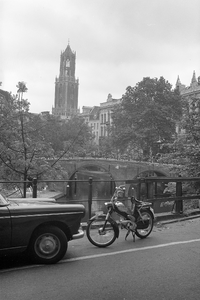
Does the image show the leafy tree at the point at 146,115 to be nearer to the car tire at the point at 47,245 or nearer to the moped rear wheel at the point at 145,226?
the moped rear wheel at the point at 145,226

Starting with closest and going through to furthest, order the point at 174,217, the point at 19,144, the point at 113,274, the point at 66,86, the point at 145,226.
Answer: the point at 113,274, the point at 145,226, the point at 174,217, the point at 19,144, the point at 66,86

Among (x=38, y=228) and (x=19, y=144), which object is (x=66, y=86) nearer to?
(x=19, y=144)

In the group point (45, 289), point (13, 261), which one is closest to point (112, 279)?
point (45, 289)

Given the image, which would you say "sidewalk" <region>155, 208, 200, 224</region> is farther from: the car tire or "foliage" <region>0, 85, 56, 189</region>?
"foliage" <region>0, 85, 56, 189</region>

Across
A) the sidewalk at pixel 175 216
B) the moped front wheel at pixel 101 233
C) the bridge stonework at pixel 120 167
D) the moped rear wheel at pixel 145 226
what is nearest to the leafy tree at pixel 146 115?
the bridge stonework at pixel 120 167

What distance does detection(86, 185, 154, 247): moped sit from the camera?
612 centimetres

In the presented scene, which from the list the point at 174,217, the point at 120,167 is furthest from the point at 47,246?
the point at 120,167

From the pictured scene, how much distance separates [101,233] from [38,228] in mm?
1564

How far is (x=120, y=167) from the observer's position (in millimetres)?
41875

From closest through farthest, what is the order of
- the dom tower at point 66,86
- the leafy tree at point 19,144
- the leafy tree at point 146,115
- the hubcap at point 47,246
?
the hubcap at point 47,246 < the leafy tree at point 19,144 < the leafy tree at point 146,115 < the dom tower at point 66,86

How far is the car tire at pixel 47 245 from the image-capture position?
492cm

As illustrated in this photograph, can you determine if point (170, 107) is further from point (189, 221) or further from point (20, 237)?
point (20, 237)

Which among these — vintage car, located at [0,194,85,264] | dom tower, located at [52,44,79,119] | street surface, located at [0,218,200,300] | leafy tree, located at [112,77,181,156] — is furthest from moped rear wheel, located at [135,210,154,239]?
dom tower, located at [52,44,79,119]

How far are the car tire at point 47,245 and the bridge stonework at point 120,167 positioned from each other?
3486 cm
